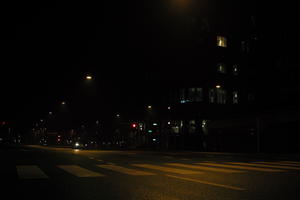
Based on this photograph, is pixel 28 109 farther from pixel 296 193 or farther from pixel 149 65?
pixel 296 193

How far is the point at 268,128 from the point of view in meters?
41.1

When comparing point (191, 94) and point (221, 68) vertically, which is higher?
point (221, 68)

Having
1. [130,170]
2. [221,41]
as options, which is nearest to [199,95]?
[221,41]

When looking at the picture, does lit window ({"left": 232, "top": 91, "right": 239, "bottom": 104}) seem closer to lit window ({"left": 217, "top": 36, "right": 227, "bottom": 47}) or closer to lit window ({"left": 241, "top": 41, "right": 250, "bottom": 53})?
lit window ({"left": 241, "top": 41, "right": 250, "bottom": 53})

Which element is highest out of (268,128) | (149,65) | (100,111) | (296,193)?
(149,65)

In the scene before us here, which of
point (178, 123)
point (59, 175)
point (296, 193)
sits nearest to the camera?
point (296, 193)

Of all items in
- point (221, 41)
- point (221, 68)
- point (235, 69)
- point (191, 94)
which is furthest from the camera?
point (235, 69)

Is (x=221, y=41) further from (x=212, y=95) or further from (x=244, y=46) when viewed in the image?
(x=212, y=95)

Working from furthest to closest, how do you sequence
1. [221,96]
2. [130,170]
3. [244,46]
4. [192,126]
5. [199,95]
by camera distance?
[192,126], [221,96], [244,46], [199,95], [130,170]

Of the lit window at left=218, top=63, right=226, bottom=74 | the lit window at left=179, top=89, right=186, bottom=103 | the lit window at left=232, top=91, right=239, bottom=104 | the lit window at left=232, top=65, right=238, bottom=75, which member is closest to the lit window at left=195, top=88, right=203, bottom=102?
the lit window at left=179, top=89, right=186, bottom=103

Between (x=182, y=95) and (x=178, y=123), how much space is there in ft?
16.8

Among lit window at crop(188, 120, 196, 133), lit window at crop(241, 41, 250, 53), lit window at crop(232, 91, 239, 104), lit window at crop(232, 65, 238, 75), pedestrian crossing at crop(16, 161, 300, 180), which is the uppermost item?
lit window at crop(241, 41, 250, 53)

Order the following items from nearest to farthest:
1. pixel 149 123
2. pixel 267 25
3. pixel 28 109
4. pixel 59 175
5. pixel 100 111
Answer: pixel 59 175, pixel 267 25, pixel 149 123, pixel 100 111, pixel 28 109

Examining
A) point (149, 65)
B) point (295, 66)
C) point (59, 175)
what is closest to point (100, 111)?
point (149, 65)
